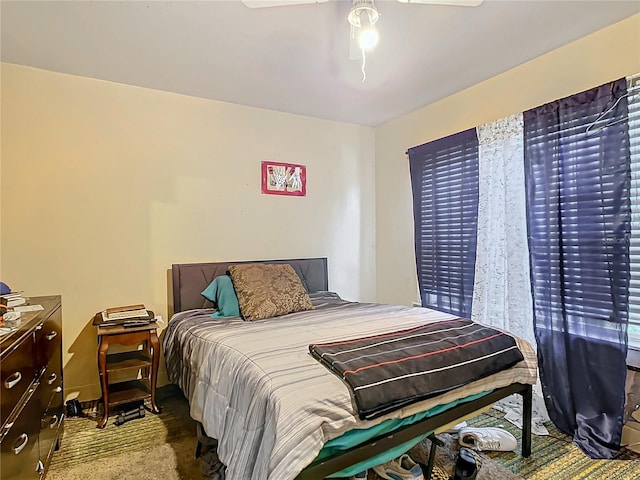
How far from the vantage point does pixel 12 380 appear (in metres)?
1.31

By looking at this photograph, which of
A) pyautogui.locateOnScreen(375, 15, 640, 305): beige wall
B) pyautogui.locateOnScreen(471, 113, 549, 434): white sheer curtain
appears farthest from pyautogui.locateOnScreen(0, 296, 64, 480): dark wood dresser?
pyautogui.locateOnScreen(375, 15, 640, 305): beige wall

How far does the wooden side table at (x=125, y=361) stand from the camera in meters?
2.34

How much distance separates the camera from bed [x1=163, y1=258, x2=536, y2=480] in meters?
1.24

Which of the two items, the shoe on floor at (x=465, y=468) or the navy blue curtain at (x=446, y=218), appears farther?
the navy blue curtain at (x=446, y=218)

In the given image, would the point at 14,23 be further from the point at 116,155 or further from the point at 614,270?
the point at 614,270

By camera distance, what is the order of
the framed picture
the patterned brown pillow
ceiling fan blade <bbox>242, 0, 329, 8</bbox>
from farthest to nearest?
1. the framed picture
2. the patterned brown pillow
3. ceiling fan blade <bbox>242, 0, 329, 8</bbox>

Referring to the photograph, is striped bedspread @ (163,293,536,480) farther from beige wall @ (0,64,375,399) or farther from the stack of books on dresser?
beige wall @ (0,64,375,399)

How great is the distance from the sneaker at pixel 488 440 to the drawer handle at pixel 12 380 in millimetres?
2204

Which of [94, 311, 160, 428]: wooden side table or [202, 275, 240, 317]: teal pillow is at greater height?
[202, 275, 240, 317]: teal pillow

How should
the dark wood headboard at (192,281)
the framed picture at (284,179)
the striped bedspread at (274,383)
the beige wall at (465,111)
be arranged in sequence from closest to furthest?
the striped bedspread at (274,383) < the beige wall at (465,111) < the dark wood headboard at (192,281) < the framed picture at (284,179)

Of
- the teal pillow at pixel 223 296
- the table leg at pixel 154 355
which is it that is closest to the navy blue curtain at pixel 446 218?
the teal pillow at pixel 223 296

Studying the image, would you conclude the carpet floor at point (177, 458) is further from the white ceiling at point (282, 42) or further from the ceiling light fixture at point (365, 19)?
the white ceiling at point (282, 42)

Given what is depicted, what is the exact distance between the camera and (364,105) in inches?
130

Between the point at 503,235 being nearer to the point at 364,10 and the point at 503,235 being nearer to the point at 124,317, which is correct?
the point at 364,10
